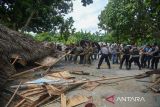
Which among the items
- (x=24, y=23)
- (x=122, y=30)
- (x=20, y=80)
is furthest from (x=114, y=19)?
(x=20, y=80)

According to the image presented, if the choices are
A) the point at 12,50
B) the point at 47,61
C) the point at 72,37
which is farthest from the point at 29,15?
the point at 72,37

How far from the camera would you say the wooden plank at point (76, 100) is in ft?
42.5

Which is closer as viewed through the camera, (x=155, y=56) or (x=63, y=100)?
(x=63, y=100)

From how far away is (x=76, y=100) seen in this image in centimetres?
1322

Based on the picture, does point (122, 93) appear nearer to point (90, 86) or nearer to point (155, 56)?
point (90, 86)

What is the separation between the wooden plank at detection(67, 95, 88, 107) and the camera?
42.5 feet

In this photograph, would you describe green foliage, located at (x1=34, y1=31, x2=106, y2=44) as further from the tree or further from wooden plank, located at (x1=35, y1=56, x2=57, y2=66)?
wooden plank, located at (x1=35, y1=56, x2=57, y2=66)

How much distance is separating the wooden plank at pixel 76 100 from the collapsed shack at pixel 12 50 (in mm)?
2947

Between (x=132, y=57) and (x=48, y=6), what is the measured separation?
1289cm

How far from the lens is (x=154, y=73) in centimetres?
1725

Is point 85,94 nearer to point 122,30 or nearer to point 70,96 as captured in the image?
point 70,96

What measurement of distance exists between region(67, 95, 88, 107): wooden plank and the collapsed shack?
2.95 m

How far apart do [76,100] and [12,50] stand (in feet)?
19.0

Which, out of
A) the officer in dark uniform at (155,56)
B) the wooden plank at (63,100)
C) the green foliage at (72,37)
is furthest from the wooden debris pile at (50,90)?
the green foliage at (72,37)
